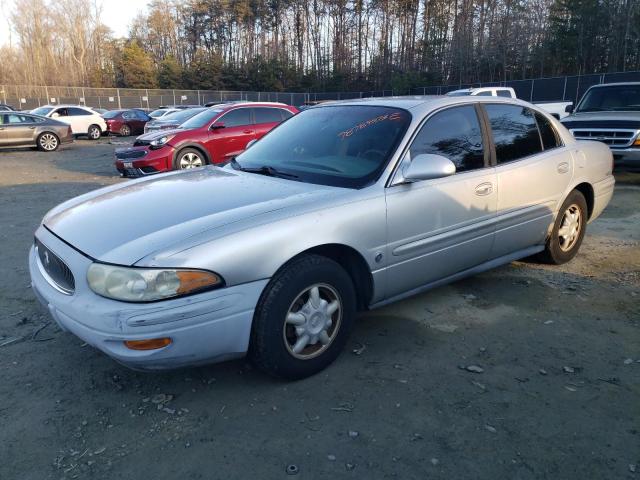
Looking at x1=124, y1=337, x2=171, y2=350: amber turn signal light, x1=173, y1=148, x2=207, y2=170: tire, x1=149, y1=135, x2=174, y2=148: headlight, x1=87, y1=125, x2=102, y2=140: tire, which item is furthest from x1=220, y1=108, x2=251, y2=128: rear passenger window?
x1=87, y1=125, x2=102, y2=140: tire

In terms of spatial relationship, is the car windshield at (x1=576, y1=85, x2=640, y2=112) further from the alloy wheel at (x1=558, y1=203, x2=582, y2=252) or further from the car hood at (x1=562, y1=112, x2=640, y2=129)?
the alloy wheel at (x1=558, y1=203, x2=582, y2=252)

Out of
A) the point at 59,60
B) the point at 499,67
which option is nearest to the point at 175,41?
the point at 59,60

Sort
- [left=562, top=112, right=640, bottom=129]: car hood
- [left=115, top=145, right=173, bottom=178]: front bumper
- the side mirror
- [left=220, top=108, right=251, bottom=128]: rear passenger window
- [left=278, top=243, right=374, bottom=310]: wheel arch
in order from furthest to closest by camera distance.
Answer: [left=220, top=108, right=251, bottom=128]: rear passenger window → [left=115, top=145, right=173, bottom=178]: front bumper → [left=562, top=112, right=640, bottom=129]: car hood → the side mirror → [left=278, top=243, right=374, bottom=310]: wheel arch

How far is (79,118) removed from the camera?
22344mm

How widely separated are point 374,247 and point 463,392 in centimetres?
99

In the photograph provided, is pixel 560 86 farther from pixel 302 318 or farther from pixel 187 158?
pixel 302 318

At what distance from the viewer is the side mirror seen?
3.18 m

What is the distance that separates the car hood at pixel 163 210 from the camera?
8.46ft

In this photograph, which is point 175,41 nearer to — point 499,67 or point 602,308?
point 499,67

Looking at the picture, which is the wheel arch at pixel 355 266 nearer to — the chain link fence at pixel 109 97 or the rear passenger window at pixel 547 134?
the rear passenger window at pixel 547 134

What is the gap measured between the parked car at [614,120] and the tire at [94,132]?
784 inches

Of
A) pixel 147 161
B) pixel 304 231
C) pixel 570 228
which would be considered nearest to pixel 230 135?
pixel 147 161

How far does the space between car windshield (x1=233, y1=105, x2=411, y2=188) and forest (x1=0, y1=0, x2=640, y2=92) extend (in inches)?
1537

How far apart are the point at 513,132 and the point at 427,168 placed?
144cm
